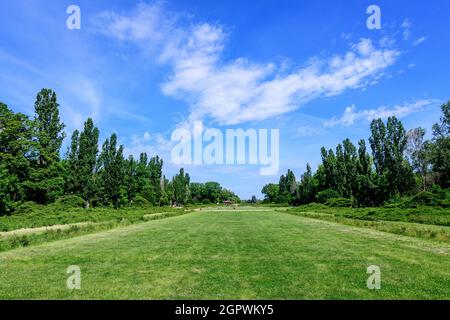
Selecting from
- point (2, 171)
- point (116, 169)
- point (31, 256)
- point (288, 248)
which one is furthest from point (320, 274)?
point (116, 169)

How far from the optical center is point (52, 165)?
46.1 m

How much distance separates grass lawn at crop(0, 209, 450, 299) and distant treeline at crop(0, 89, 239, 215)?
32.8m

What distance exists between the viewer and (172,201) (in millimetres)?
112688

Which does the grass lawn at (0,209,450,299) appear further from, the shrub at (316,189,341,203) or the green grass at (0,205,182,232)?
the shrub at (316,189,341,203)

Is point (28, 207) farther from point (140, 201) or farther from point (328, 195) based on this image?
point (328, 195)

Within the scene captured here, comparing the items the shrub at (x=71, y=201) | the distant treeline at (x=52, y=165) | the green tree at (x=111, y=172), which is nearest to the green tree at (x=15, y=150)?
the distant treeline at (x=52, y=165)

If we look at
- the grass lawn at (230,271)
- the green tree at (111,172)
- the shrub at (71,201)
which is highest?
the green tree at (111,172)

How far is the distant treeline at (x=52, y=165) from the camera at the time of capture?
42.2 metres

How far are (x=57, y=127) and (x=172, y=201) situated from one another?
67.5 m

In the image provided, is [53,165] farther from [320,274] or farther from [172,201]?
[172,201]

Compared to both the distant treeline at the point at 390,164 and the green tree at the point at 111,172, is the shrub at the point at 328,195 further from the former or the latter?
the green tree at the point at 111,172

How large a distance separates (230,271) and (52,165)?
43934 millimetres

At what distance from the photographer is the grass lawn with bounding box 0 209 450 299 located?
23.4 ft

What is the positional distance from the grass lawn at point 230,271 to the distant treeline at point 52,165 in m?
32.8
